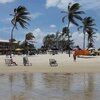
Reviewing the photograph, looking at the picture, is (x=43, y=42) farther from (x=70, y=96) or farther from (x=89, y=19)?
(x=70, y=96)

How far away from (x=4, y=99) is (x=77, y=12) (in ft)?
181

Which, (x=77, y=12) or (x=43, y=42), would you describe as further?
(x=43, y=42)

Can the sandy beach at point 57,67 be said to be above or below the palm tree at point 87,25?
below

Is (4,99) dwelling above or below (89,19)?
below

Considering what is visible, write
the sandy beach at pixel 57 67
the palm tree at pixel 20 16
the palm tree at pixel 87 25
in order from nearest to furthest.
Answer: the sandy beach at pixel 57 67 < the palm tree at pixel 20 16 < the palm tree at pixel 87 25

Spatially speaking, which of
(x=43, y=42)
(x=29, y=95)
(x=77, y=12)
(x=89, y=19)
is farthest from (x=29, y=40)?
(x=29, y=95)

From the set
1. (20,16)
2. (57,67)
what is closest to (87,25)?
(20,16)

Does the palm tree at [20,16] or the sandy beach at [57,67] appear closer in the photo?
the sandy beach at [57,67]

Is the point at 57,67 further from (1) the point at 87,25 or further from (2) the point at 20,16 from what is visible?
(1) the point at 87,25

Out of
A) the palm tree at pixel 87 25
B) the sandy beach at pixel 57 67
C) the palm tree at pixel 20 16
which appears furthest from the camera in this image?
the palm tree at pixel 87 25

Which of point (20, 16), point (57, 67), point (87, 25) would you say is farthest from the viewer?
point (87, 25)

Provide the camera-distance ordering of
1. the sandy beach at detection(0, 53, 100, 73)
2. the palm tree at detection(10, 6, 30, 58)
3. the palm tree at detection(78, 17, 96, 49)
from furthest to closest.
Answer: the palm tree at detection(78, 17, 96, 49) → the palm tree at detection(10, 6, 30, 58) → the sandy beach at detection(0, 53, 100, 73)

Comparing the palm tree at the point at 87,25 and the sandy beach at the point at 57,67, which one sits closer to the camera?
the sandy beach at the point at 57,67

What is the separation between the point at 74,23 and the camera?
65.0 m
